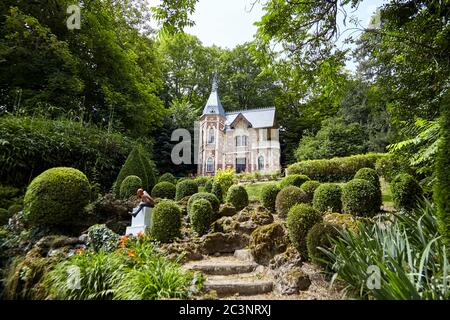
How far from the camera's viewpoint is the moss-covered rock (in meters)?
5.24

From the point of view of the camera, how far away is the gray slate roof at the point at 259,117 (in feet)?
80.2

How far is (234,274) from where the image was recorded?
4984 millimetres

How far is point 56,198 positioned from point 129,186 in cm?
303

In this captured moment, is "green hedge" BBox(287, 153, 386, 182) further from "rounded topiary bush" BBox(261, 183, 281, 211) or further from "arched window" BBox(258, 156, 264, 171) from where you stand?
"arched window" BBox(258, 156, 264, 171)

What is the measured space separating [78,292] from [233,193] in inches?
214

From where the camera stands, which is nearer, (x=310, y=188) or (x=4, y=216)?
(x=4, y=216)

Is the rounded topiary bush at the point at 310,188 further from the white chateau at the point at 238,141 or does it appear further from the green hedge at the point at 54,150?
the white chateau at the point at 238,141

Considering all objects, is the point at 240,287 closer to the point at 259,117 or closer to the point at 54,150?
the point at 54,150

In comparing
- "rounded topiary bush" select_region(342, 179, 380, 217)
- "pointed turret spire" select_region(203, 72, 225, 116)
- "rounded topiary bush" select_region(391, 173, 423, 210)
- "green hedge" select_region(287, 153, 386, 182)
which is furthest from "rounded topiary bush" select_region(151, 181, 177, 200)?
"pointed turret spire" select_region(203, 72, 225, 116)

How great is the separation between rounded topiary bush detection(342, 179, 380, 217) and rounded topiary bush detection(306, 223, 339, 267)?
290 centimetres

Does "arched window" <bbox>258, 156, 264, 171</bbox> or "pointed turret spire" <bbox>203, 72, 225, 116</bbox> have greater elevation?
"pointed turret spire" <bbox>203, 72, 225, 116</bbox>

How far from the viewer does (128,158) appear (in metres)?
10.0

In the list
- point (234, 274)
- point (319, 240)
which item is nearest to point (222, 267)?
point (234, 274)
